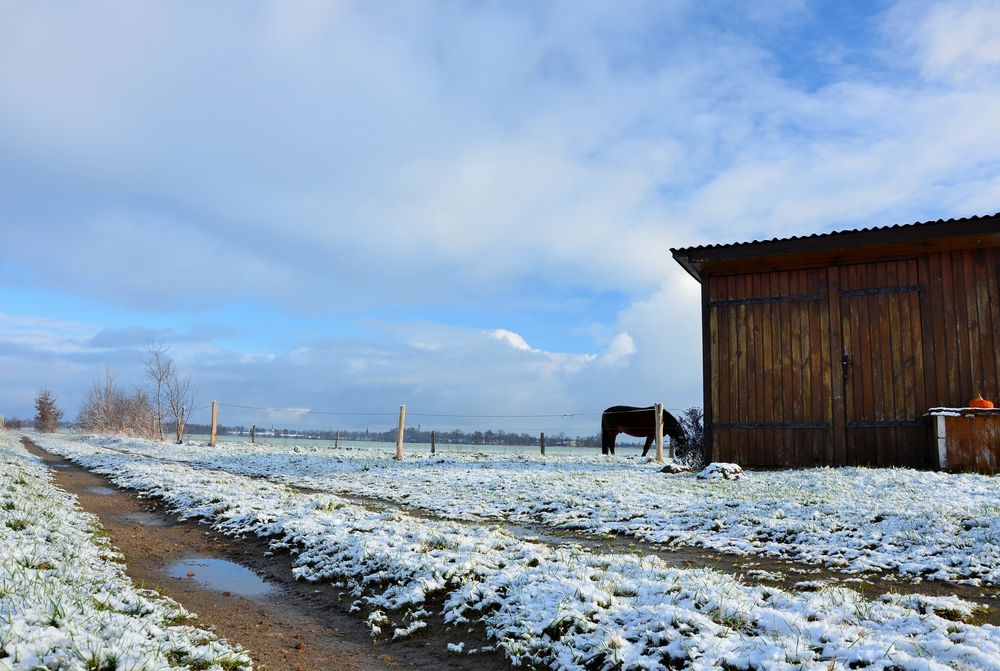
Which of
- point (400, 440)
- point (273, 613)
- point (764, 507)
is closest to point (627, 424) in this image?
point (400, 440)

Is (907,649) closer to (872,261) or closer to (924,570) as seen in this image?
(924,570)

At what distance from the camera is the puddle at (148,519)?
9.89 m

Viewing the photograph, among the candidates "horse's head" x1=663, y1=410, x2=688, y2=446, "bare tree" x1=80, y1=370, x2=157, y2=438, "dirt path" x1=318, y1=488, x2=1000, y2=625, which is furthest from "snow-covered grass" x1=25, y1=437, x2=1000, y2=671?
"bare tree" x1=80, y1=370, x2=157, y2=438

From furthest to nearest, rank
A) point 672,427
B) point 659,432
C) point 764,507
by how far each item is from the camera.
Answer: point 672,427 → point 659,432 → point 764,507

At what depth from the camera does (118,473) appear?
1616 cm

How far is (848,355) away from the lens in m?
13.6

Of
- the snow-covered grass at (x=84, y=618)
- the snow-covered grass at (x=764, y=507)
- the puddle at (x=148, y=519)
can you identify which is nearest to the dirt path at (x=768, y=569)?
the snow-covered grass at (x=764, y=507)

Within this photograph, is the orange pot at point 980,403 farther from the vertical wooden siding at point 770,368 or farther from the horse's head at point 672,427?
the horse's head at point 672,427

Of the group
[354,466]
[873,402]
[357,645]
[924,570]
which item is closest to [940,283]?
[873,402]

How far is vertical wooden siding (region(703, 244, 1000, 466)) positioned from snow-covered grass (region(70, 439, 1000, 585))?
1.69 metres

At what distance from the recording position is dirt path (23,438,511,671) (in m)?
4.54

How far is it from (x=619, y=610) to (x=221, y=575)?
4.64 meters

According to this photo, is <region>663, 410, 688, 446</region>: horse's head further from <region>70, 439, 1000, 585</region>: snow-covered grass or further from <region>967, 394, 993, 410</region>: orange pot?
<region>967, 394, 993, 410</region>: orange pot

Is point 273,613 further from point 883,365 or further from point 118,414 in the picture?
point 118,414
